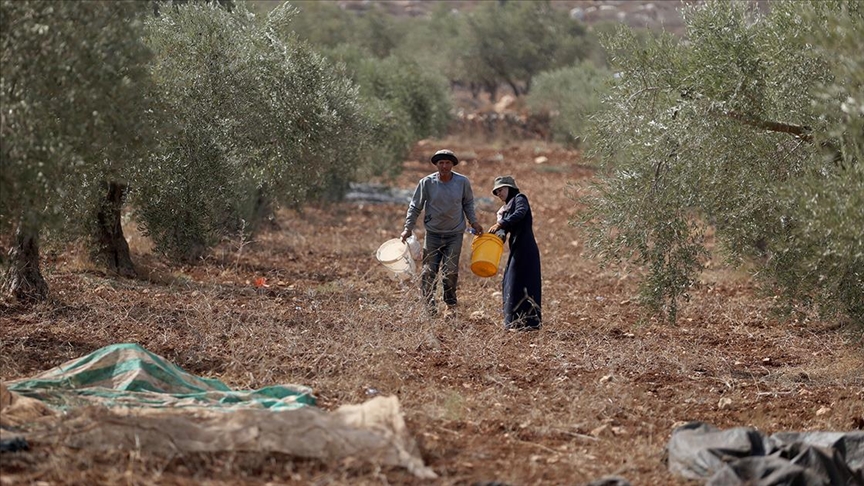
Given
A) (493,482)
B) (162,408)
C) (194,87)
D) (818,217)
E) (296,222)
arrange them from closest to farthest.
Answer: (493,482), (162,408), (818,217), (194,87), (296,222)

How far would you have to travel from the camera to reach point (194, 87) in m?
10.9

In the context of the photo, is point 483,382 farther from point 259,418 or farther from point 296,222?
point 296,222

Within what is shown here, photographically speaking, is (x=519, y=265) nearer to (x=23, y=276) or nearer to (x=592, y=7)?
(x=23, y=276)

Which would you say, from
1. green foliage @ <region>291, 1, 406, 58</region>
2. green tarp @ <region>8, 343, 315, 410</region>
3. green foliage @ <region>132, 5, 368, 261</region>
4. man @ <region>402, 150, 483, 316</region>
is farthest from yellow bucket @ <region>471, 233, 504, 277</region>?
green foliage @ <region>291, 1, 406, 58</region>

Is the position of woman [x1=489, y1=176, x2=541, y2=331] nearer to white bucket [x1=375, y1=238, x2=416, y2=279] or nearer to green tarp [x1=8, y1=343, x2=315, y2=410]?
white bucket [x1=375, y1=238, x2=416, y2=279]

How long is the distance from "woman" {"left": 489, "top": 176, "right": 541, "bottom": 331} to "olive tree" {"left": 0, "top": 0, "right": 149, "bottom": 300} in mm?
3694

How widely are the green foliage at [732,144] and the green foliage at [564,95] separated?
73.3 feet

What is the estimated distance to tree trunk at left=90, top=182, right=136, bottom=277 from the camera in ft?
36.9

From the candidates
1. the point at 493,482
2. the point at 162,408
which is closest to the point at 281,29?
the point at 162,408

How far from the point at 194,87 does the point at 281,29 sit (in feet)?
5.48

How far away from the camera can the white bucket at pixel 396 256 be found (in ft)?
33.9

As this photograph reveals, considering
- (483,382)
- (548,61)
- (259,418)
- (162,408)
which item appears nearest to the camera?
(259,418)

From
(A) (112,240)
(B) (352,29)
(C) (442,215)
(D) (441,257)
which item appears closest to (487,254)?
(C) (442,215)

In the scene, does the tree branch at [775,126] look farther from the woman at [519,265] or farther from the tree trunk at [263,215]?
the tree trunk at [263,215]
